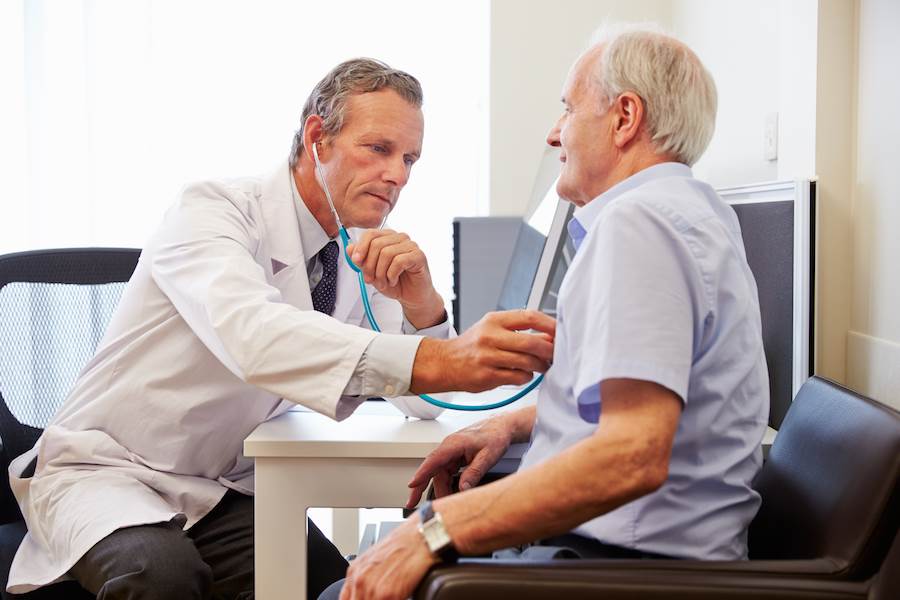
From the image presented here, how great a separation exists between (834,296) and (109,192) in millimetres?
2795

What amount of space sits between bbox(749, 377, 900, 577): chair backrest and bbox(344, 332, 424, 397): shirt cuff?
455mm

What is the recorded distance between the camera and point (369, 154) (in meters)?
1.57

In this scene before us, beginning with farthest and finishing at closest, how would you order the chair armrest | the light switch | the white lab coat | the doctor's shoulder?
1. the light switch
2. the doctor's shoulder
3. the white lab coat
4. the chair armrest

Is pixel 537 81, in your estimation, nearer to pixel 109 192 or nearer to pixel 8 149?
pixel 109 192

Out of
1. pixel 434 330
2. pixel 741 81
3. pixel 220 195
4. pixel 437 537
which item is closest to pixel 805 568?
pixel 437 537

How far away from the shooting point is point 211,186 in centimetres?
154

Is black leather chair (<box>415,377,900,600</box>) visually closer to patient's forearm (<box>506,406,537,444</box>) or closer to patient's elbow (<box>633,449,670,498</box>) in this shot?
patient's elbow (<box>633,449,670,498</box>)

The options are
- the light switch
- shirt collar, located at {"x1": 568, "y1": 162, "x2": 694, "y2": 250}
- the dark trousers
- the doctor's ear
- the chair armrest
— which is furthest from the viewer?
the light switch

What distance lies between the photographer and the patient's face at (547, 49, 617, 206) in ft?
3.75

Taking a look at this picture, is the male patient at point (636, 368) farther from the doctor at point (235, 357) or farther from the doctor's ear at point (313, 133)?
the doctor's ear at point (313, 133)

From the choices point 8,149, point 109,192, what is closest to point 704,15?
point 109,192

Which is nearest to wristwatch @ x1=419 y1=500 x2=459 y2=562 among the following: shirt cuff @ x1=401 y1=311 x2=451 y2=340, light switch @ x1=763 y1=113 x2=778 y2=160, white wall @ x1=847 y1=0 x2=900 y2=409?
shirt cuff @ x1=401 y1=311 x2=451 y2=340

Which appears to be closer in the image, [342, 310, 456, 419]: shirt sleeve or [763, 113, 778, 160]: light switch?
[342, 310, 456, 419]: shirt sleeve

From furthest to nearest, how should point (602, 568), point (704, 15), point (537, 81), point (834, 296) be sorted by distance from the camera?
1. point (537, 81)
2. point (704, 15)
3. point (834, 296)
4. point (602, 568)
